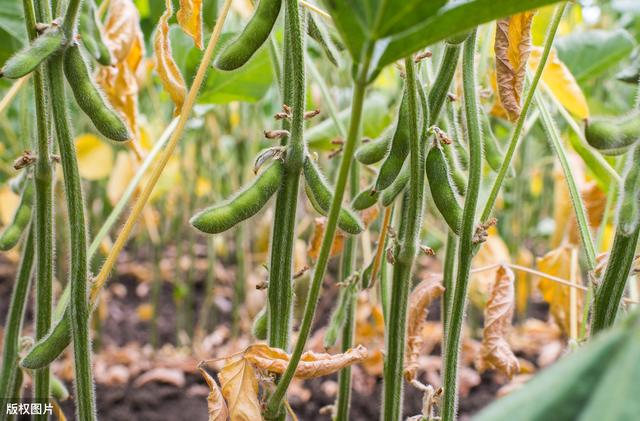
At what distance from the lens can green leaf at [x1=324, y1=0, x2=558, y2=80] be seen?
342 mm

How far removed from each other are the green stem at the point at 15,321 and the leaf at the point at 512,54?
20.0 inches

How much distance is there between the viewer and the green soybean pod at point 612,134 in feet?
1.50

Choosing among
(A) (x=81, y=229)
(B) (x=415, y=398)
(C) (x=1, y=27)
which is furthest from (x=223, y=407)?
(B) (x=415, y=398)

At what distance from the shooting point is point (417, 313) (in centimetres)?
73

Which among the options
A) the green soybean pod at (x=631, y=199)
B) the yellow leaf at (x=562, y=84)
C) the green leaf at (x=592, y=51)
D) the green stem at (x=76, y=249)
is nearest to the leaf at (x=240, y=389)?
the green stem at (x=76, y=249)

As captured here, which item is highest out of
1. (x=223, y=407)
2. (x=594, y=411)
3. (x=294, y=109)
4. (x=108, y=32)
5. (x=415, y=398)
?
(x=108, y=32)

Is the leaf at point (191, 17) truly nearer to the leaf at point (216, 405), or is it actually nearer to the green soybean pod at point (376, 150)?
the green soybean pod at point (376, 150)

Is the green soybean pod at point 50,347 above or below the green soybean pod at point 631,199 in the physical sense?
below

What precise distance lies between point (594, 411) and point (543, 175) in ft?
6.81

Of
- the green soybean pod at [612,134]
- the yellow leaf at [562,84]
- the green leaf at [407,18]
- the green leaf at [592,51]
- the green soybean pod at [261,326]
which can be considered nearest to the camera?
the green leaf at [407,18]

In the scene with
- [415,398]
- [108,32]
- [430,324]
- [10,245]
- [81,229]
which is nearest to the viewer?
[81,229]

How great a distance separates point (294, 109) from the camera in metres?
0.54

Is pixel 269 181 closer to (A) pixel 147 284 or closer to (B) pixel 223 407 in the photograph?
(B) pixel 223 407

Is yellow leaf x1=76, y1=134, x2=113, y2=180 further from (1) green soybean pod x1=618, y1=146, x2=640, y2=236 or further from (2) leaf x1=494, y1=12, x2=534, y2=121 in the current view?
(1) green soybean pod x1=618, y1=146, x2=640, y2=236
